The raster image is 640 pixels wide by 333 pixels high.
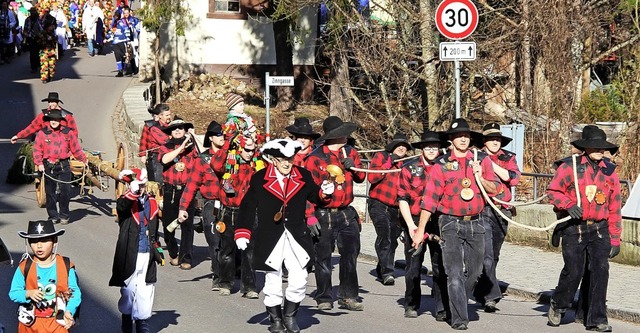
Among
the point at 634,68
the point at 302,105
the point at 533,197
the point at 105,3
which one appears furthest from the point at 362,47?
the point at 105,3

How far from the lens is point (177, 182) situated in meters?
15.7

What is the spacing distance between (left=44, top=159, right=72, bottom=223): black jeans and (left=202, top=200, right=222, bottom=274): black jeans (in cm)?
529

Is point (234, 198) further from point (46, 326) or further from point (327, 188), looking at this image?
point (46, 326)

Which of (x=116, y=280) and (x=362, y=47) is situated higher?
(x=362, y=47)

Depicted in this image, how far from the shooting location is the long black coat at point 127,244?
1066 cm

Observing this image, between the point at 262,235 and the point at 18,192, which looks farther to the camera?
the point at 18,192

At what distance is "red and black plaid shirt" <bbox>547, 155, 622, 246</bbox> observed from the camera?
38.0ft

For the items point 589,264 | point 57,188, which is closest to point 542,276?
point 589,264

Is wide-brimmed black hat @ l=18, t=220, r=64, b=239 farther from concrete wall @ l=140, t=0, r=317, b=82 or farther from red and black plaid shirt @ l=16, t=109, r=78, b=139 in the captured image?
concrete wall @ l=140, t=0, r=317, b=82

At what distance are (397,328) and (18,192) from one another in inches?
465

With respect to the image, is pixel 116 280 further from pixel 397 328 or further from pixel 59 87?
pixel 59 87

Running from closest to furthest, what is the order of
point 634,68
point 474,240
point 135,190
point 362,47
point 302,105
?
point 135,190
point 474,240
point 634,68
point 362,47
point 302,105

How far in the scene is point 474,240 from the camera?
11438mm

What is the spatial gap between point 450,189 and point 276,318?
1.98 meters
